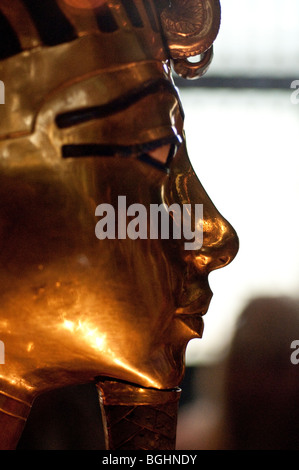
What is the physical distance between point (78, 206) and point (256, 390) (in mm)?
1310

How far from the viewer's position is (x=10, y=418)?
2.50 ft

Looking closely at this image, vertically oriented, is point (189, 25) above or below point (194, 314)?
above

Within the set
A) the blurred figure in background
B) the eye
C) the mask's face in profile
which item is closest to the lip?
the mask's face in profile

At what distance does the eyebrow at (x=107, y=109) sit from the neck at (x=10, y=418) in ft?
0.96

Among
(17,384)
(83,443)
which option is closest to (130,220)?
(17,384)

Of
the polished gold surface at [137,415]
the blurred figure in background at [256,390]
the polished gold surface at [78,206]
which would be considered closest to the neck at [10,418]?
the polished gold surface at [78,206]

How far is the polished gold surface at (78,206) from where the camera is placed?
28.5 inches

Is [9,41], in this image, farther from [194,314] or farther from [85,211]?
[194,314]

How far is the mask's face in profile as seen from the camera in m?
0.72

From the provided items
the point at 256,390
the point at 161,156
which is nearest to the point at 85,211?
the point at 161,156

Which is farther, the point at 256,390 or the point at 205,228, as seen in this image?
the point at 256,390

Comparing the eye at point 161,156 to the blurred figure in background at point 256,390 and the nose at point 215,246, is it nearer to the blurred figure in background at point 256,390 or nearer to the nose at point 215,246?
the nose at point 215,246

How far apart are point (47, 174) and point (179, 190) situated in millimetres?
176

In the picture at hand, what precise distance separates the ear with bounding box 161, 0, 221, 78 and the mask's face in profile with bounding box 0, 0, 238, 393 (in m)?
0.07
